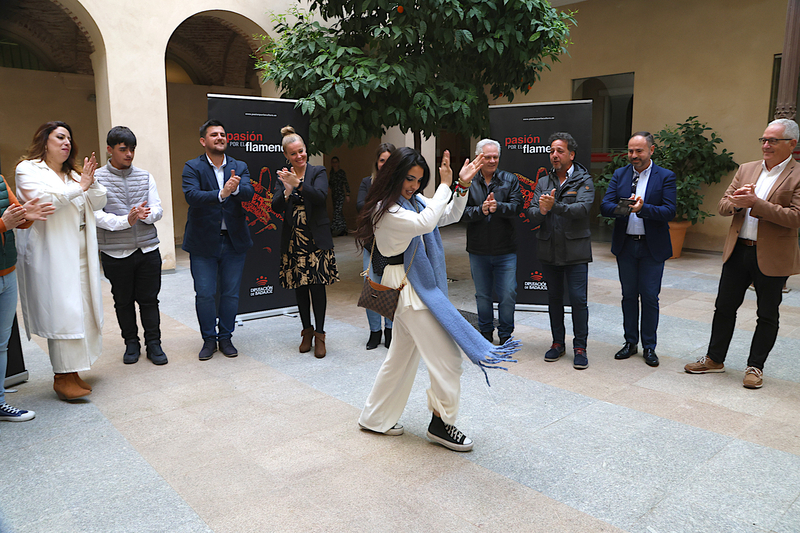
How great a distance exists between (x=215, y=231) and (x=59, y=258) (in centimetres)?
126

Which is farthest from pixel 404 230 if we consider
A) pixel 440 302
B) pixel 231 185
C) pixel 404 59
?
pixel 404 59

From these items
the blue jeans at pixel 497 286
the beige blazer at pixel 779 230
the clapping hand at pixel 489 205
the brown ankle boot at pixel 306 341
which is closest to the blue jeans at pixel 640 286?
the beige blazer at pixel 779 230

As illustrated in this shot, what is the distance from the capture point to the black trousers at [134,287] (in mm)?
4812

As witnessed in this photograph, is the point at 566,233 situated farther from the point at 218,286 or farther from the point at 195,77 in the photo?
the point at 195,77

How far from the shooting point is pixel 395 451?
334 centimetres

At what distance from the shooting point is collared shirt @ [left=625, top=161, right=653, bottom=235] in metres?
4.78

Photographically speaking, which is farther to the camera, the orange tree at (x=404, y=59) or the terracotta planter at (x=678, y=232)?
the terracotta planter at (x=678, y=232)

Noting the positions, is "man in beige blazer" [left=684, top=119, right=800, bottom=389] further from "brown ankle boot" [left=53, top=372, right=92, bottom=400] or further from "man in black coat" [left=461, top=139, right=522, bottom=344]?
"brown ankle boot" [left=53, top=372, right=92, bottom=400]

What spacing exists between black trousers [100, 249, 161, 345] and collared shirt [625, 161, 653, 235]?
4.05 m

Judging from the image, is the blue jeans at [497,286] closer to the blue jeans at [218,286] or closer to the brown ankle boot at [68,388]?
the blue jeans at [218,286]

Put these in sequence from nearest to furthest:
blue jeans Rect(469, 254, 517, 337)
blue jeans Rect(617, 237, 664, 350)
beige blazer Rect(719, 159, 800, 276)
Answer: beige blazer Rect(719, 159, 800, 276), blue jeans Rect(617, 237, 664, 350), blue jeans Rect(469, 254, 517, 337)

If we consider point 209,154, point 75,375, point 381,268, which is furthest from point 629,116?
point 75,375

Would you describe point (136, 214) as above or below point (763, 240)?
above

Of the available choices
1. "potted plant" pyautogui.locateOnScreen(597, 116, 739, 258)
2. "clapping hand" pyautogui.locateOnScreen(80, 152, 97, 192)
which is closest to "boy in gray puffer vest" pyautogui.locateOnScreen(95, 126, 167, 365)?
"clapping hand" pyautogui.locateOnScreen(80, 152, 97, 192)
